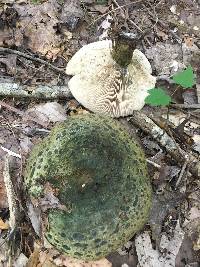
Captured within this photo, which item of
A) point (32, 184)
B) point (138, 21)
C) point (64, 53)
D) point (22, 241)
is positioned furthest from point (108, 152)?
point (138, 21)

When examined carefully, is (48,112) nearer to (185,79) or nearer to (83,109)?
(83,109)

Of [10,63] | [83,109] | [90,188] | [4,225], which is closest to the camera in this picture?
[90,188]

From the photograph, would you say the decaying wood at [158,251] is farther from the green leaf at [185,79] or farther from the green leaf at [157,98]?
the green leaf at [185,79]

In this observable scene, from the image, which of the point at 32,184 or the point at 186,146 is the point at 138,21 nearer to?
the point at 186,146

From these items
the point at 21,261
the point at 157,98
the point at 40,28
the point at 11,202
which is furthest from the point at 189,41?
the point at 21,261

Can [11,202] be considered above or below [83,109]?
below

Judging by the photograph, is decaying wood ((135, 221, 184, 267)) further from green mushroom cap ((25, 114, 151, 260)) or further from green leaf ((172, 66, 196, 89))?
green leaf ((172, 66, 196, 89))
